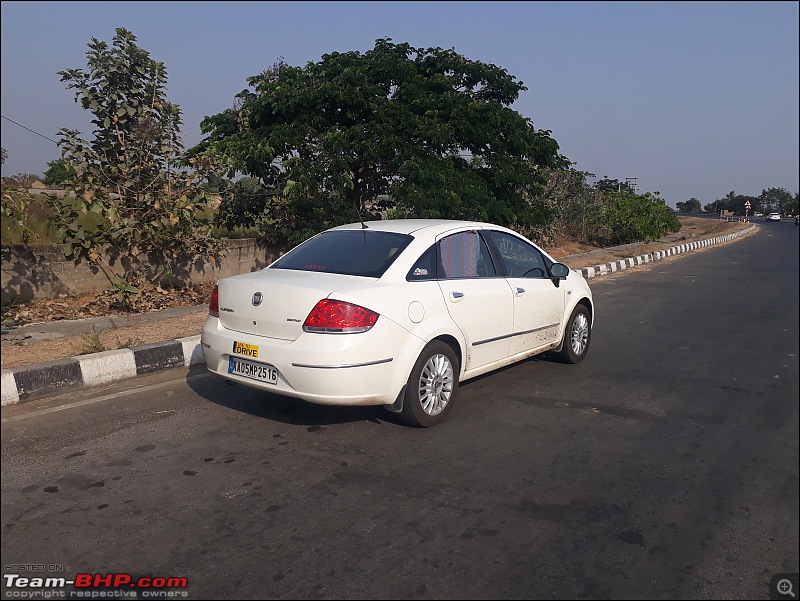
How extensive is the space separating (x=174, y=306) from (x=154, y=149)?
6.72ft

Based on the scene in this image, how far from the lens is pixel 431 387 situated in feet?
15.1

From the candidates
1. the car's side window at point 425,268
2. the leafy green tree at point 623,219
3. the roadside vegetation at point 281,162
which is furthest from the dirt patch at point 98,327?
the leafy green tree at point 623,219

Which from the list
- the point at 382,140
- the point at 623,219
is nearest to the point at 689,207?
the point at 623,219

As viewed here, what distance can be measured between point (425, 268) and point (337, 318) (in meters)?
0.91

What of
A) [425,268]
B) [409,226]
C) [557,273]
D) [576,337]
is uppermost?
[409,226]

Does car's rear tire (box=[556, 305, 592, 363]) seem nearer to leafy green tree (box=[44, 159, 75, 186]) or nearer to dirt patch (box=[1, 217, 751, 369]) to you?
dirt patch (box=[1, 217, 751, 369])

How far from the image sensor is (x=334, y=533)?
3100 millimetres

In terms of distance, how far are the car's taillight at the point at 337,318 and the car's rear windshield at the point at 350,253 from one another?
0.44 meters

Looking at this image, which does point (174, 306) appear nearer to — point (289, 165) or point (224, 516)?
point (289, 165)

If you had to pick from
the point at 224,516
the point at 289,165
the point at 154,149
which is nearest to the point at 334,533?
the point at 224,516

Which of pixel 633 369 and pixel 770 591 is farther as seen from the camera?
pixel 633 369

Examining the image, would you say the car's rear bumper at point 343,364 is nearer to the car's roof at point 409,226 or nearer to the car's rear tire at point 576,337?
the car's roof at point 409,226

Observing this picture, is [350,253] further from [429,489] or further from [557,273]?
[557,273]

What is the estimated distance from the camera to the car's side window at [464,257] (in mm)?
4984
